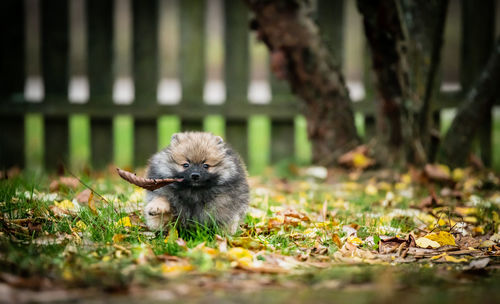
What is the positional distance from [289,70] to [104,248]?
3101 mm

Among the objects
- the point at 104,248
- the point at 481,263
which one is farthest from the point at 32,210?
the point at 481,263

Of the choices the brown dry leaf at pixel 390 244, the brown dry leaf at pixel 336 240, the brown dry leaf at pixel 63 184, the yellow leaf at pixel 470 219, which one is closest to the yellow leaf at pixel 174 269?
the brown dry leaf at pixel 336 240

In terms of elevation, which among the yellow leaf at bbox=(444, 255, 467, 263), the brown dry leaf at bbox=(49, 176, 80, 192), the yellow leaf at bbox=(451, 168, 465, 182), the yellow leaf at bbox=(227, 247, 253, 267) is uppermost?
the brown dry leaf at bbox=(49, 176, 80, 192)

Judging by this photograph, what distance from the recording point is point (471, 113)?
4918 mm

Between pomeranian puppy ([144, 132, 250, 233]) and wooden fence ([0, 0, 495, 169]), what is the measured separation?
120 inches

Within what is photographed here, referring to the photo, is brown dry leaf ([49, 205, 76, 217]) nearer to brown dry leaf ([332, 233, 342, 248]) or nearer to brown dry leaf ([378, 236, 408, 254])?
brown dry leaf ([332, 233, 342, 248])

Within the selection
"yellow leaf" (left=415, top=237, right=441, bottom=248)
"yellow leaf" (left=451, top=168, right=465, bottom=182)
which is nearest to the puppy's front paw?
"yellow leaf" (left=415, top=237, right=441, bottom=248)

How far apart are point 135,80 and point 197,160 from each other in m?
3.52

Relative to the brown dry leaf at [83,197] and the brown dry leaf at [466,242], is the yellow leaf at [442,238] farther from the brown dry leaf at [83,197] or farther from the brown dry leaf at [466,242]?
the brown dry leaf at [83,197]

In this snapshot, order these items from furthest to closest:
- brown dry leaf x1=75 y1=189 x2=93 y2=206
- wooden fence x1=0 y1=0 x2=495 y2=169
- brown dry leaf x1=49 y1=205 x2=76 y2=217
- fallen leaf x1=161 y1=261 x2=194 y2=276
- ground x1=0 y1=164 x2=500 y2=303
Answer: wooden fence x1=0 y1=0 x2=495 y2=169 < brown dry leaf x1=75 y1=189 x2=93 y2=206 < brown dry leaf x1=49 y1=205 x2=76 y2=217 < fallen leaf x1=161 y1=261 x2=194 y2=276 < ground x1=0 y1=164 x2=500 y2=303

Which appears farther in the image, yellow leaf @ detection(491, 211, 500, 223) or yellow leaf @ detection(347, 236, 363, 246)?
yellow leaf @ detection(491, 211, 500, 223)

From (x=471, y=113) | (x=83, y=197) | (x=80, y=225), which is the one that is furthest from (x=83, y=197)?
(x=471, y=113)

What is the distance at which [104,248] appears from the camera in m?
2.51

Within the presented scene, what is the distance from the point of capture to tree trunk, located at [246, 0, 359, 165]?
485 centimetres
